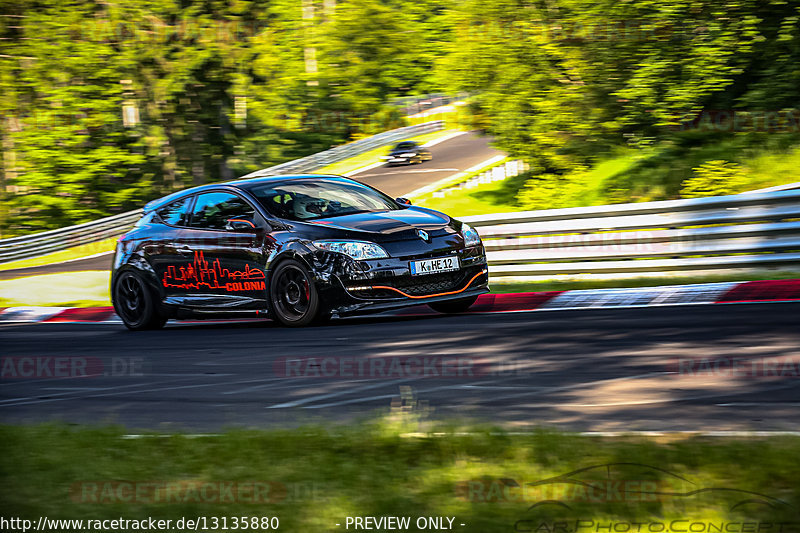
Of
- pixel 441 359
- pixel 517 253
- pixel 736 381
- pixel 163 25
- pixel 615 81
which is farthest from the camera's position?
pixel 163 25

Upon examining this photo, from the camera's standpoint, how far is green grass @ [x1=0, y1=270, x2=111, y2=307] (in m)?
16.6

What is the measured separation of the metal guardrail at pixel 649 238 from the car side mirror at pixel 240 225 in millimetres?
3533

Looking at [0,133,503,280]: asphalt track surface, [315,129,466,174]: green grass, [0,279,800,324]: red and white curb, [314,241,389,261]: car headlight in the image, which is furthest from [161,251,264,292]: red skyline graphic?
[315,129,466,174]: green grass

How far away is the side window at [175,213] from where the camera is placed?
11281 millimetres

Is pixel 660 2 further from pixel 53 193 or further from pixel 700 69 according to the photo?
pixel 53 193

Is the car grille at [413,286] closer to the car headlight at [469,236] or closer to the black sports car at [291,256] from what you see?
the black sports car at [291,256]

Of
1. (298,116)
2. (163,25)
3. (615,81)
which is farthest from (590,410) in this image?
(298,116)

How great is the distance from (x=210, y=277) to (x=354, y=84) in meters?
32.5

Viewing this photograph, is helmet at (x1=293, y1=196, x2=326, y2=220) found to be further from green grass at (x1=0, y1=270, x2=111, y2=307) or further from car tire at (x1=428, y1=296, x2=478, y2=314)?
green grass at (x1=0, y1=270, x2=111, y2=307)

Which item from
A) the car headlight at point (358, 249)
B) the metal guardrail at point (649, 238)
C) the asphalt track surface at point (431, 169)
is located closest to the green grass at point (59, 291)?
the metal guardrail at point (649, 238)

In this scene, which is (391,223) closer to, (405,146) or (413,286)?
(413,286)

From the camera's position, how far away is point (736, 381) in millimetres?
6113

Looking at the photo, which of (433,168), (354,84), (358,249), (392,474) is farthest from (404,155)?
(392,474)

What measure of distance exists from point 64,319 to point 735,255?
8.23m
